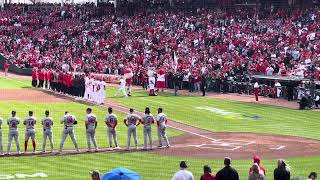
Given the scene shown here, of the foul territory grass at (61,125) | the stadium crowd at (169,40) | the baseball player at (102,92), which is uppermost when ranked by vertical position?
the stadium crowd at (169,40)

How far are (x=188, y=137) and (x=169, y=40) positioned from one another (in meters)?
27.7

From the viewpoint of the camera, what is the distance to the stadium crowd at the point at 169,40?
4331cm

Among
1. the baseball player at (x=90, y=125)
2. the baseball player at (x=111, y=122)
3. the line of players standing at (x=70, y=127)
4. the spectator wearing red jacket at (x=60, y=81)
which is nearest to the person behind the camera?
the line of players standing at (x=70, y=127)

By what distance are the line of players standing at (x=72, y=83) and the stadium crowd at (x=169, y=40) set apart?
7.77 ft

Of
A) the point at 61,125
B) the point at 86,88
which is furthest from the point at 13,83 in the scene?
the point at 61,125

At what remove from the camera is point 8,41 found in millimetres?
61219

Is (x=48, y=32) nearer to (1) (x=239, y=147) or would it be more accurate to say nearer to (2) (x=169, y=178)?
(1) (x=239, y=147)

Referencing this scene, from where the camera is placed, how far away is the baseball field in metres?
20.2

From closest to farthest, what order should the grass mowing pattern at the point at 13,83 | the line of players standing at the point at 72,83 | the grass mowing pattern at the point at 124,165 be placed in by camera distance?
the grass mowing pattern at the point at 124,165
the line of players standing at the point at 72,83
the grass mowing pattern at the point at 13,83

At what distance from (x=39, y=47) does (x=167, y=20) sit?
1153 cm

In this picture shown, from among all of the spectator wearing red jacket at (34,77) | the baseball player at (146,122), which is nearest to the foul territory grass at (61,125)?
the baseball player at (146,122)

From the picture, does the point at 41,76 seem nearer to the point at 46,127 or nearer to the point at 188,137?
the point at 188,137

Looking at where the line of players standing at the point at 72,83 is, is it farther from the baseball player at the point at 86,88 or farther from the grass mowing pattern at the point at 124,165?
the grass mowing pattern at the point at 124,165

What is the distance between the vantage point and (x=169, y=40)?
53.1m
